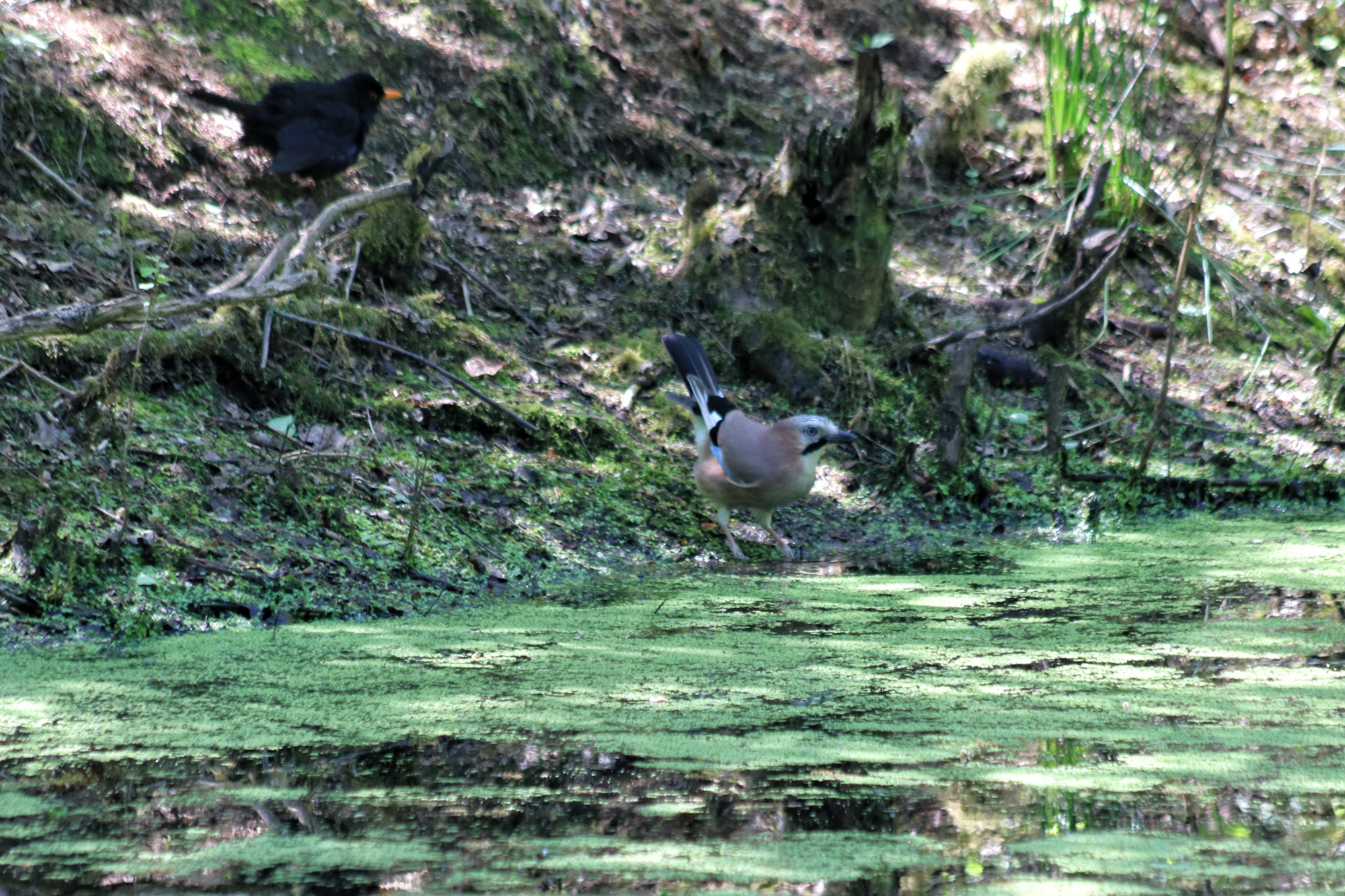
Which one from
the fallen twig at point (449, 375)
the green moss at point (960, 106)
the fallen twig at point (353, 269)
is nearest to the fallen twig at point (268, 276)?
the fallen twig at point (449, 375)

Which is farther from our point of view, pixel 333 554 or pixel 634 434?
pixel 634 434

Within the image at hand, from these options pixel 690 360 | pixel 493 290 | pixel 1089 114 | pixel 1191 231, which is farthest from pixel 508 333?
pixel 1089 114

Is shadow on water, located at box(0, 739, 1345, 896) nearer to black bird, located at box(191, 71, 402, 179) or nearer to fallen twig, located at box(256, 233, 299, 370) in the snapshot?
fallen twig, located at box(256, 233, 299, 370)

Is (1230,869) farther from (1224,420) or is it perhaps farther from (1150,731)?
(1224,420)

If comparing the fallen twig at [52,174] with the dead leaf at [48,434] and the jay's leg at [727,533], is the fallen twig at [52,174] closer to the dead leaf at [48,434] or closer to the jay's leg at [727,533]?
the dead leaf at [48,434]

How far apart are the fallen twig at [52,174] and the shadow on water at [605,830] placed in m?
3.96

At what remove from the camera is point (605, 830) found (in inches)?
78.6

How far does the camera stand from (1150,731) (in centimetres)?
250

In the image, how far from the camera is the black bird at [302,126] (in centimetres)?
610

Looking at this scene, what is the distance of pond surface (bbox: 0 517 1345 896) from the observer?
5.99ft

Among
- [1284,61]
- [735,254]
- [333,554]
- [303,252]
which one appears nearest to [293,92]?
[303,252]

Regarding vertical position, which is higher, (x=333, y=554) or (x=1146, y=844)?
(x=333, y=554)

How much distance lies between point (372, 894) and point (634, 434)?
4080 millimetres

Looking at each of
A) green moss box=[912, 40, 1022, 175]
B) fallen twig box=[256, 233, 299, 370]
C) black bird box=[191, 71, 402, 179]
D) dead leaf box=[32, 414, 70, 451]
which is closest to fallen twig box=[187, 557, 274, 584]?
dead leaf box=[32, 414, 70, 451]
